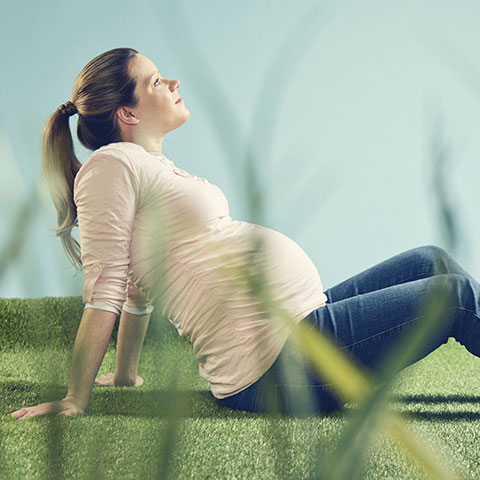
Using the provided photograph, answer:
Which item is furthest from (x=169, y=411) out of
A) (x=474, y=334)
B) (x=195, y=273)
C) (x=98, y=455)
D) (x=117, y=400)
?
(x=117, y=400)

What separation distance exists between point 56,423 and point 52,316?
46mm

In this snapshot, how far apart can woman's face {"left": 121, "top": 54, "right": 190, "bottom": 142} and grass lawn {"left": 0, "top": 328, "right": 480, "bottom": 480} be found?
1.66 feet

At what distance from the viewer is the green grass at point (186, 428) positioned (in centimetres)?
21

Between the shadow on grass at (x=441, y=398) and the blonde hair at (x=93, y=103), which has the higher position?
the blonde hair at (x=93, y=103)

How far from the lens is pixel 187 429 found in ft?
3.21

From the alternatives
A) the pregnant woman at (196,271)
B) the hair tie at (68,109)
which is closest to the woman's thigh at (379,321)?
the pregnant woman at (196,271)

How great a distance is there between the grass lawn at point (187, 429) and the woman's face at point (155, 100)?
50 cm

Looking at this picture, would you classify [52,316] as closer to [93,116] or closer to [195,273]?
[195,273]

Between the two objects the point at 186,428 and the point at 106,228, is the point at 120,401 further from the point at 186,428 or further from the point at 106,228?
the point at 186,428

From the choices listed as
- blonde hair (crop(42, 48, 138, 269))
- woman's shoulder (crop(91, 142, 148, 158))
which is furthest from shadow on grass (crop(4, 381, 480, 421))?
woman's shoulder (crop(91, 142, 148, 158))

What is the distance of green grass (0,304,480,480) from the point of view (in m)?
0.21

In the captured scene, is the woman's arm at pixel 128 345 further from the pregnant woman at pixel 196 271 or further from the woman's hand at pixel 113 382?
the pregnant woman at pixel 196 271

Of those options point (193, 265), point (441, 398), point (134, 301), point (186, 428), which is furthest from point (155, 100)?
point (441, 398)

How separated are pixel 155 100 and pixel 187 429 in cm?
71
